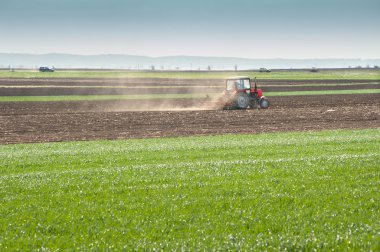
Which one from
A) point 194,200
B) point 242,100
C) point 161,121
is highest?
point 242,100

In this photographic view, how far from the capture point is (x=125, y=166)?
1700 cm

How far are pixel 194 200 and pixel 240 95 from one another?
98.8 feet

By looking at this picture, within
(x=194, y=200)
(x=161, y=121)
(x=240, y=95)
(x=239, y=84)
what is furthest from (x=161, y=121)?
(x=194, y=200)

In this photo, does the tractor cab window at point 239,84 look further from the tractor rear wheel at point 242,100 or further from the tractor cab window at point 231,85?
the tractor rear wheel at point 242,100

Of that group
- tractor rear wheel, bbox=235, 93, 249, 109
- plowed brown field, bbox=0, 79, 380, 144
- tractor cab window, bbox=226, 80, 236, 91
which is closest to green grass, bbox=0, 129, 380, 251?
plowed brown field, bbox=0, 79, 380, 144

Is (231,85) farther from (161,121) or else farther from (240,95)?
(161,121)

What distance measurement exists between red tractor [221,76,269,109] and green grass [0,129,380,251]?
21338 mm

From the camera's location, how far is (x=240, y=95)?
41.4m

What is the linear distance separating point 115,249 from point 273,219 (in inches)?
136

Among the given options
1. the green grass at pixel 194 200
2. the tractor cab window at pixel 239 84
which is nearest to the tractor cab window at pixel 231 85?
the tractor cab window at pixel 239 84

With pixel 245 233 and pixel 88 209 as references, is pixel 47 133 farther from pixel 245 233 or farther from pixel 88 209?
pixel 245 233

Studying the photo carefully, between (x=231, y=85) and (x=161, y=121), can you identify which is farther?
(x=231, y=85)

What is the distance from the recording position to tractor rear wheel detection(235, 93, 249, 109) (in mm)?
41438

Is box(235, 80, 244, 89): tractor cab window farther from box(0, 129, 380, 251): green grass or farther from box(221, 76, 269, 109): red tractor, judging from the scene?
box(0, 129, 380, 251): green grass
